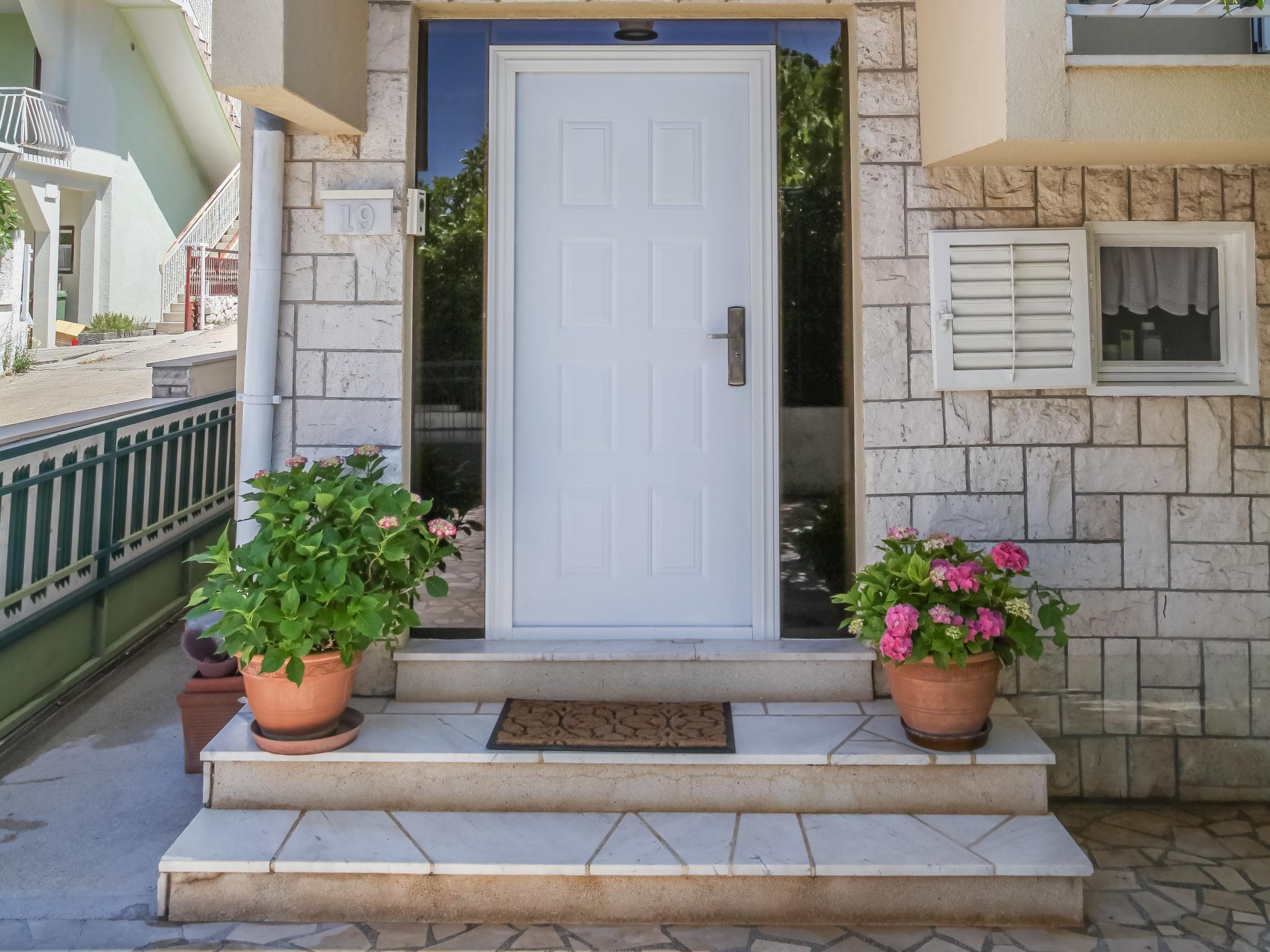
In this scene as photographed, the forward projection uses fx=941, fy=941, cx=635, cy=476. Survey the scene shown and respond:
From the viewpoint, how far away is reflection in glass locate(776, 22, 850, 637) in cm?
356

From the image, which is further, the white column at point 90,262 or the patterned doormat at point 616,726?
the white column at point 90,262

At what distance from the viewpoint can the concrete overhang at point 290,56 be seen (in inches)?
112

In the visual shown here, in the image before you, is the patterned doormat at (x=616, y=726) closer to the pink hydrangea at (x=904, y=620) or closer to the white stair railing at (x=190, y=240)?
the pink hydrangea at (x=904, y=620)

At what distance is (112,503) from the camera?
15.1 feet

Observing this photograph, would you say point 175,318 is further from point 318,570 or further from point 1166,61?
point 1166,61

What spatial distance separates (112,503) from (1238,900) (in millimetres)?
4849

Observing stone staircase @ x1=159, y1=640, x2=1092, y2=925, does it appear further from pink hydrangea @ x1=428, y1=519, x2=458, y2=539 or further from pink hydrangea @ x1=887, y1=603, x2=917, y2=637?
pink hydrangea @ x1=428, y1=519, x2=458, y2=539

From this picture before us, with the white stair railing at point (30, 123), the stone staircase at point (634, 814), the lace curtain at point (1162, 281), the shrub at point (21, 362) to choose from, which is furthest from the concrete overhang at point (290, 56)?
the white stair railing at point (30, 123)

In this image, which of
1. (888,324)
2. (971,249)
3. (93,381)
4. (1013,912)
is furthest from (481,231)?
(93,381)

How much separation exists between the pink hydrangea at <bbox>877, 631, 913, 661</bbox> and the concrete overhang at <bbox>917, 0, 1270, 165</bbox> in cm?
155

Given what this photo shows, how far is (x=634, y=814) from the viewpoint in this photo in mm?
2893

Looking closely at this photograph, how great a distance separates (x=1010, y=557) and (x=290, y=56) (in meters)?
2.72

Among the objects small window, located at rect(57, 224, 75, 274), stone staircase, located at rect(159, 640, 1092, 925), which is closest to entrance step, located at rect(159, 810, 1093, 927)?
stone staircase, located at rect(159, 640, 1092, 925)

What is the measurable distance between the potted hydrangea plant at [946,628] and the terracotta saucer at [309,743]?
1.64m
